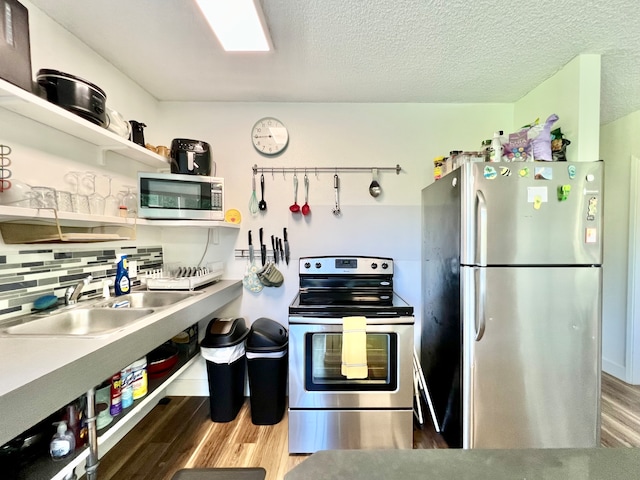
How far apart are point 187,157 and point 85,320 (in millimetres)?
1159

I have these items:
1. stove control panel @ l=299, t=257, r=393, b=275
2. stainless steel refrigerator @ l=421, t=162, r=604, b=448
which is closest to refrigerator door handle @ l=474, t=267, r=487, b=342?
stainless steel refrigerator @ l=421, t=162, r=604, b=448

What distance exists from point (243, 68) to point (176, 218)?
109cm

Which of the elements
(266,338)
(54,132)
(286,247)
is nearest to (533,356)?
(266,338)

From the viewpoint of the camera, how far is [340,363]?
171cm

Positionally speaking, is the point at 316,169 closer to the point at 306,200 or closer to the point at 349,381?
the point at 306,200

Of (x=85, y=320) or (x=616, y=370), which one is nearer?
(x=85, y=320)

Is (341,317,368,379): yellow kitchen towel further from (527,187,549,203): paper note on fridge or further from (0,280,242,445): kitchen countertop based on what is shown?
(527,187,549,203): paper note on fridge

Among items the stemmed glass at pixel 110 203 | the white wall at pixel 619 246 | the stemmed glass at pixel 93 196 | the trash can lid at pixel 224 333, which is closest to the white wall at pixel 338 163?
the trash can lid at pixel 224 333

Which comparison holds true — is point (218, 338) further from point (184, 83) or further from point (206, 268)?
point (184, 83)

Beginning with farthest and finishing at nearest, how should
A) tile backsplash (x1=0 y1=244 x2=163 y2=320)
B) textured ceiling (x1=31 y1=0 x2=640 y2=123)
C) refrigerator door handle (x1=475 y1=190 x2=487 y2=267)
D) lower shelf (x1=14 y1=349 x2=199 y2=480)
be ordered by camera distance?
refrigerator door handle (x1=475 y1=190 x2=487 y2=267) < textured ceiling (x1=31 y1=0 x2=640 y2=123) < tile backsplash (x1=0 y1=244 x2=163 y2=320) < lower shelf (x1=14 y1=349 x2=199 y2=480)

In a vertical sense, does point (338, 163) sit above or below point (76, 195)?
above

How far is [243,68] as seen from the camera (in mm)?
1824

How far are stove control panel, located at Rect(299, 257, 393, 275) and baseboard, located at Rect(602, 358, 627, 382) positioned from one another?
2.48 metres

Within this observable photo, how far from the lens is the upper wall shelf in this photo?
1081 millimetres
